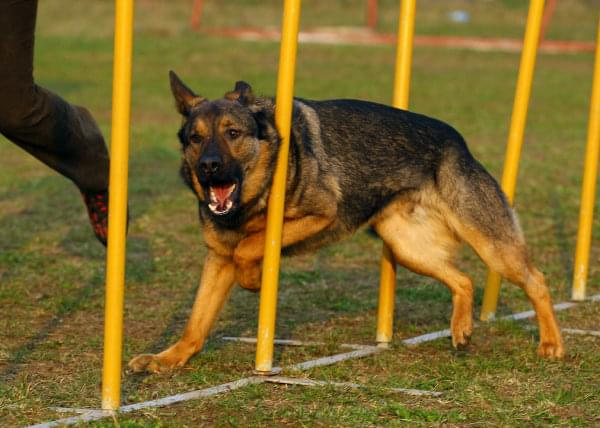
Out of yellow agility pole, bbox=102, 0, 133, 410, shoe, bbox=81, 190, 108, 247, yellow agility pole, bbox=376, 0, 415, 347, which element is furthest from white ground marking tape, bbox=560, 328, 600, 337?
yellow agility pole, bbox=102, 0, 133, 410

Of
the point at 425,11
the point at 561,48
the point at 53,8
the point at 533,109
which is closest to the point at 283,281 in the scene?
the point at 533,109

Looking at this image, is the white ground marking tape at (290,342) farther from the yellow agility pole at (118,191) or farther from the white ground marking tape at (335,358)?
the yellow agility pole at (118,191)

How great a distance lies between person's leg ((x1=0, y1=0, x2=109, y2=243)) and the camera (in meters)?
4.80

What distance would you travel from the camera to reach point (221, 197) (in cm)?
480

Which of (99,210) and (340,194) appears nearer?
(340,194)

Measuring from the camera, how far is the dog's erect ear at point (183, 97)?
4965 mm

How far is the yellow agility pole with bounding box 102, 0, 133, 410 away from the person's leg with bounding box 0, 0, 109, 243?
1035 mm

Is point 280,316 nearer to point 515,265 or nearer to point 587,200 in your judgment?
point 515,265

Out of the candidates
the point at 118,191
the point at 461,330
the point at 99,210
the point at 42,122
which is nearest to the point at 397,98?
the point at 461,330

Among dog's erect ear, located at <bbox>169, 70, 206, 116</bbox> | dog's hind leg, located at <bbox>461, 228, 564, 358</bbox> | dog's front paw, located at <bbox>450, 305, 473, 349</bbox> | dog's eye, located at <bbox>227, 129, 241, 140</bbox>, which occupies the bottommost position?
dog's front paw, located at <bbox>450, 305, 473, 349</bbox>

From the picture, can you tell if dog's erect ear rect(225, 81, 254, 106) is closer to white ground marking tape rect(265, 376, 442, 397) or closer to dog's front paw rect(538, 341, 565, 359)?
white ground marking tape rect(265, 376, 442, 397)

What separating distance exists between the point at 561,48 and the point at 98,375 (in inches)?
992

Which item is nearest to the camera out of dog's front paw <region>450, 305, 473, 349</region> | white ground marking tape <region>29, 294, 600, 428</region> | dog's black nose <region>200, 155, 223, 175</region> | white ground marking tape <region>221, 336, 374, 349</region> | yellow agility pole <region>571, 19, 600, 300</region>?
white ground marking tape <region>29, 294, 600, 428</region>

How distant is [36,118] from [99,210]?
890mm
